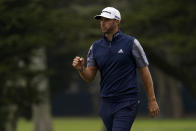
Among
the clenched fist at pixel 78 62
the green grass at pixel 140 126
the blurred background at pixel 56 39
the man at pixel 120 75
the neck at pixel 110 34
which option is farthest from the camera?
the green grass at pixel 140 126

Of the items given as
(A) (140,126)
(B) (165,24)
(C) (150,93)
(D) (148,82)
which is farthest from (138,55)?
(A) (140,126)

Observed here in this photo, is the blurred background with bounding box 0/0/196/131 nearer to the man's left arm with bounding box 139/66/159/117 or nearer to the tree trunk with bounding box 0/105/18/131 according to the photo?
the tree trunk with bounding box 0/105/18/131

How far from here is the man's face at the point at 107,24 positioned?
29.2ft

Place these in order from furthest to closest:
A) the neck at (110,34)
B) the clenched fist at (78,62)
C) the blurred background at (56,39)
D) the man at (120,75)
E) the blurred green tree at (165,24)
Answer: the blurred green tree at (165,24), the blurred background at (56,39), the neck at (110,34), the man at (120,75), the clenched fist at (78,62)

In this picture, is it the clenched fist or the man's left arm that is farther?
the man's left arm

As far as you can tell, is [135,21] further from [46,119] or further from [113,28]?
[113,28]

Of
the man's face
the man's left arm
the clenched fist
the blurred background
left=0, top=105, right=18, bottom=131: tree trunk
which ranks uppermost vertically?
the man's face

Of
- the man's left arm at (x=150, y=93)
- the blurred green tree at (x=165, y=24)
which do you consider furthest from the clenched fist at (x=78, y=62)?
the blurred green tree at (x=165, y=24)

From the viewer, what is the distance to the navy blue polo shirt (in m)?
8.91

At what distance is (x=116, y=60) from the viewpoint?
352 inches

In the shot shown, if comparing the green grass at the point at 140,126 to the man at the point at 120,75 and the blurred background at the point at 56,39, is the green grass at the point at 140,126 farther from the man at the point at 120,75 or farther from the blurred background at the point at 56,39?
the man at the point at 120,75

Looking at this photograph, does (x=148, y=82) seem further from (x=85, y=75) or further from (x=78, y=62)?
(x=78, y=62)

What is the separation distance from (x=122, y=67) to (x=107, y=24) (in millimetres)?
511

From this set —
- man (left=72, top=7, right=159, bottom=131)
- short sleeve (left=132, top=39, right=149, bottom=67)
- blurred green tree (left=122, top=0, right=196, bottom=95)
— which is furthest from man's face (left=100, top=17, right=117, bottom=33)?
blurred green tree (left=122, top=0, right=196, bottom=95)
